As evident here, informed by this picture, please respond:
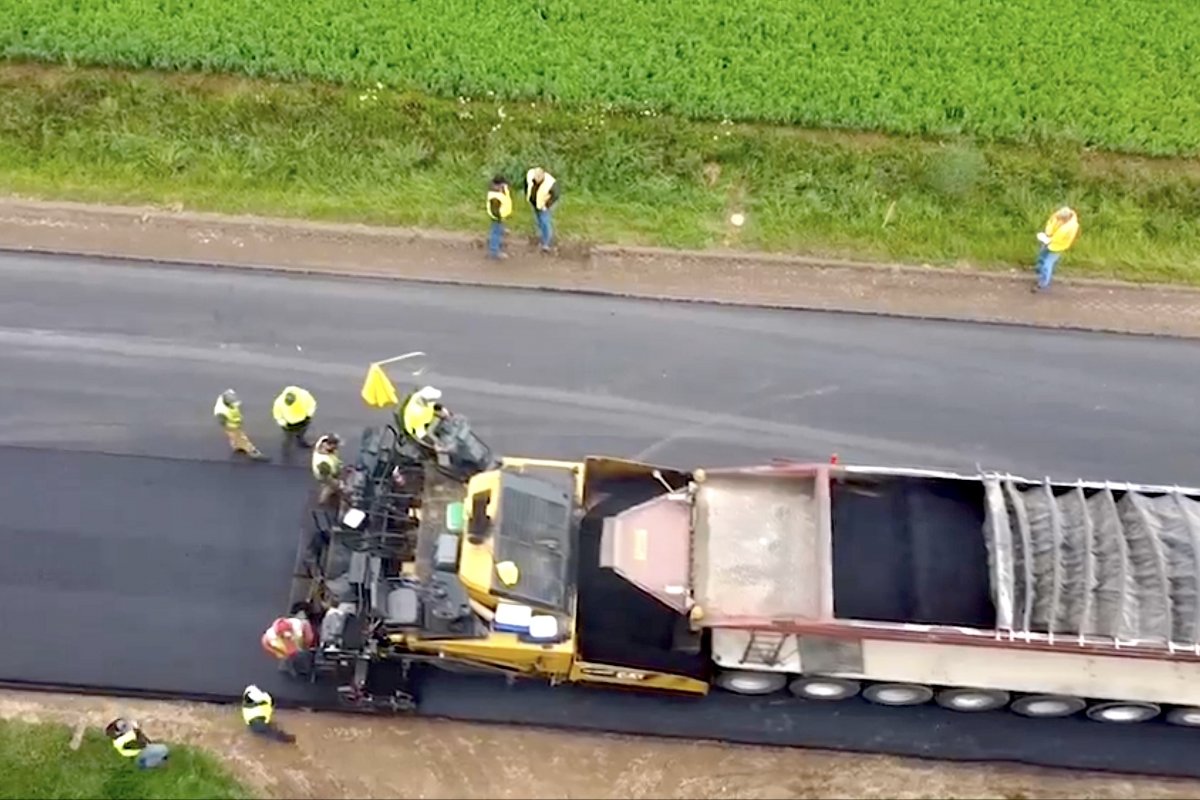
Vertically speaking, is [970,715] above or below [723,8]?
below

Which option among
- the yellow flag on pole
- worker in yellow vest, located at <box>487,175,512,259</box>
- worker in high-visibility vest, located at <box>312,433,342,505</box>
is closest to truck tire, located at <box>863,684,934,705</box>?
the yellow flag on pole

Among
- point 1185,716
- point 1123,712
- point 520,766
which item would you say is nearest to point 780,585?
point 520,766

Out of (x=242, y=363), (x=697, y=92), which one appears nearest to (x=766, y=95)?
(x=697, y=92)

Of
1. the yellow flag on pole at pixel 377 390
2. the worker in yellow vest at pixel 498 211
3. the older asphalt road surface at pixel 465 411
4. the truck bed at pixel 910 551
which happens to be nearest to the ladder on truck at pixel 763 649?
the truck bed at pixel 910 551

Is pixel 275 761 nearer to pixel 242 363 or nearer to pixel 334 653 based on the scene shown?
pixel 334 653

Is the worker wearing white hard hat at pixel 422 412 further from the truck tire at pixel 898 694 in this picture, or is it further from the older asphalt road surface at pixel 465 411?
the truck tire at pixel 898 694

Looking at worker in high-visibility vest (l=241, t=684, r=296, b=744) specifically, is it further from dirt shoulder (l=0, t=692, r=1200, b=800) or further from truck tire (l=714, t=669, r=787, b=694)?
truck tire (l=714, t=669, r=787, b=694)

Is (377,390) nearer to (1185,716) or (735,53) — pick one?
(735,53)

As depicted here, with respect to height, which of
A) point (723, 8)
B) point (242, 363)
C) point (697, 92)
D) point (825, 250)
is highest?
point (723, 8)
